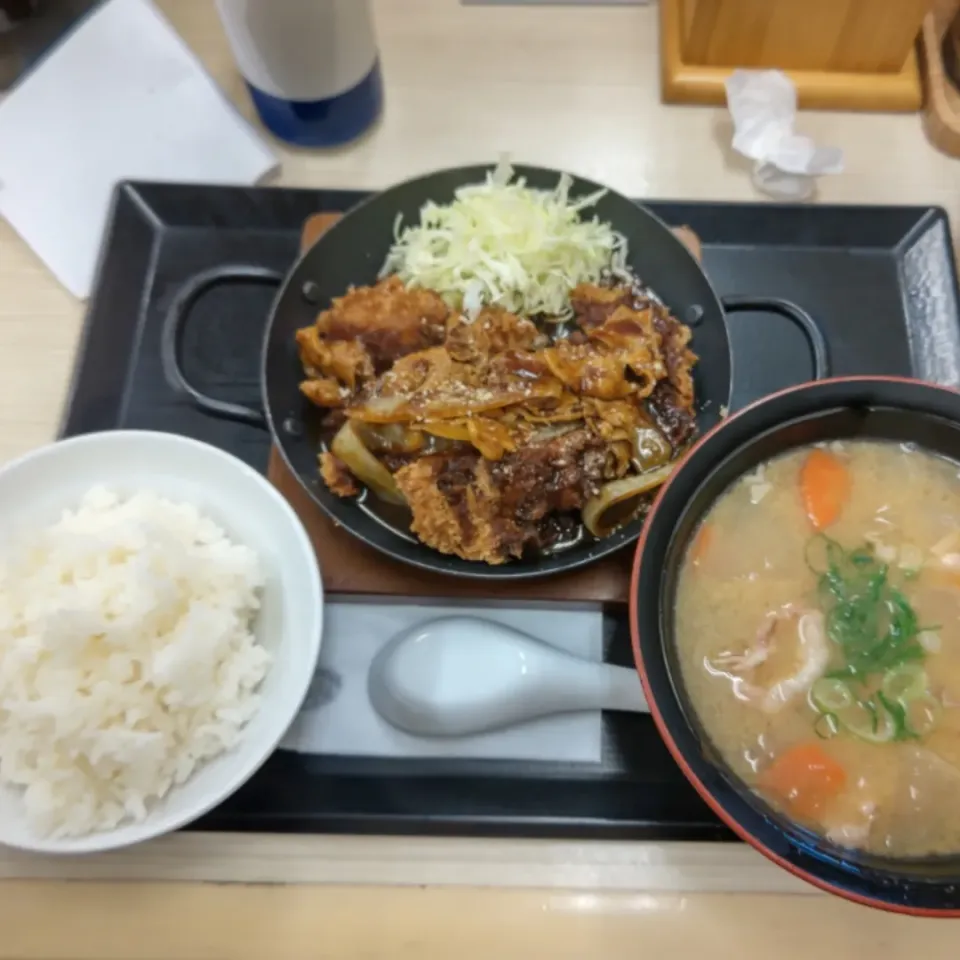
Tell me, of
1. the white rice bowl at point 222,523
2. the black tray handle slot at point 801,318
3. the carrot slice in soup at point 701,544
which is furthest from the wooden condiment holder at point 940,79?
the white rice bowl at point 222,523

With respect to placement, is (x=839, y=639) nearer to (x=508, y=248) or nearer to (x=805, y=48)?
(x=508, y=248)

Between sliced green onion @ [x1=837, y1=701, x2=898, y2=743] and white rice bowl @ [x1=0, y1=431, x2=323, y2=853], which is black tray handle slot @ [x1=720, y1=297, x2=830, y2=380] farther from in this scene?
white rice bowl @ [x1=0, y1=431, x2=323, y2=853]

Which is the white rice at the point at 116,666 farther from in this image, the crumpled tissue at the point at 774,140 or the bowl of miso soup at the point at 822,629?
the crumpled tissue at the point at 774,140

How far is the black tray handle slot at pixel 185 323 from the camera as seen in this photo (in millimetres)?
1416

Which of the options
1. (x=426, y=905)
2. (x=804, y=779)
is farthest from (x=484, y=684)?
(x=804, y=779)

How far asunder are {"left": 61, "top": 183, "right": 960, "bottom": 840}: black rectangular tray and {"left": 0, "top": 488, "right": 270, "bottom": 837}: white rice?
0.17 m

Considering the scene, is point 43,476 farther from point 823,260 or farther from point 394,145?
point 823,260

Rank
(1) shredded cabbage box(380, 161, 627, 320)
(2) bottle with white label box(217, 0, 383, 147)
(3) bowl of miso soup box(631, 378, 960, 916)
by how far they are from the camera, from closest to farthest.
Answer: (3) bowl of miso soup box(631, 378, 960, 916)
(2) bottle with white label box(217, 0, 383, 147)
(1) shredded cabbage box(380, 161, 627, 320)

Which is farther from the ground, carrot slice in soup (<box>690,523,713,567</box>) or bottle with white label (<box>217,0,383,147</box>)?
bottle with white label (<box>217,0,383,147</box>)

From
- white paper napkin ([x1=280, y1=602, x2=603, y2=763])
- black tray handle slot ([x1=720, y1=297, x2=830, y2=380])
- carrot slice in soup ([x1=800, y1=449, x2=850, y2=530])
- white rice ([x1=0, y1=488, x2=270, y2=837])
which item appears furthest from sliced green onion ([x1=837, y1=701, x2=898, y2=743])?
white rice ([x1=0, y1=488, x2=270, y2=837])

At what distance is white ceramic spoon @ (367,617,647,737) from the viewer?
3.94ft

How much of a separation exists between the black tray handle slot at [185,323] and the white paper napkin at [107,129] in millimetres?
243

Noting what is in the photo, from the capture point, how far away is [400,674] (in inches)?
48.3

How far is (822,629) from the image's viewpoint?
1.08 meters
